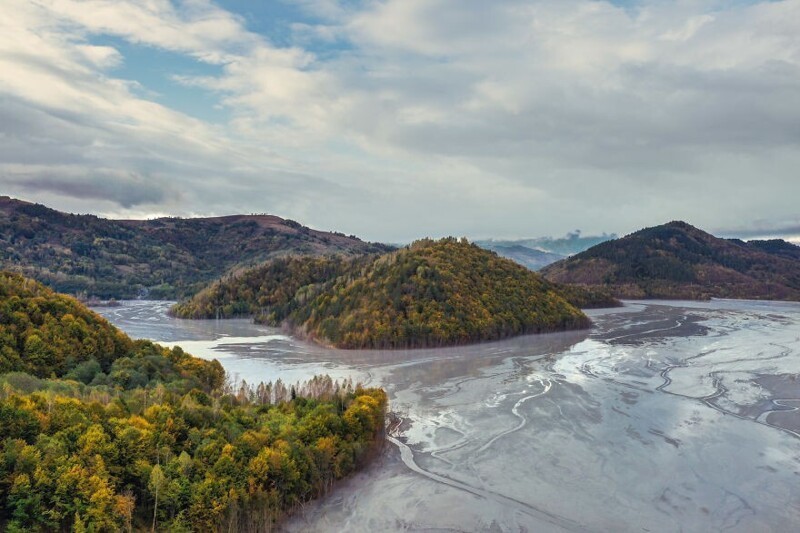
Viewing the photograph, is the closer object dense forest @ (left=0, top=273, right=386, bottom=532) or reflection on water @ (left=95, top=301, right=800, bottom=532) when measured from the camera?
dense forest @ (left=0, top=273, right=386, bottom=532)

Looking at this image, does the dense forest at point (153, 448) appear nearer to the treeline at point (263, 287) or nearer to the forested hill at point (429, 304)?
the forested hill at point (429, 304)

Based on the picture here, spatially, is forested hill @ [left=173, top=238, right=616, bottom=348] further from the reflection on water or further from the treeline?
the treeline

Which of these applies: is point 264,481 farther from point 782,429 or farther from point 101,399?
point 782,429

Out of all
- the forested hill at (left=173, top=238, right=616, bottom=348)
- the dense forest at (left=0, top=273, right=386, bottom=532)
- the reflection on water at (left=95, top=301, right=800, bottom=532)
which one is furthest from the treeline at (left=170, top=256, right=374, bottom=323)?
the dense forest at (left=0, top=273, right=386, bottom=532)

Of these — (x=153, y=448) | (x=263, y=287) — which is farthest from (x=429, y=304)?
(x=263, y=287)

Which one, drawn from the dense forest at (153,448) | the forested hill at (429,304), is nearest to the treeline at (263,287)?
the forested hill at (429,304)

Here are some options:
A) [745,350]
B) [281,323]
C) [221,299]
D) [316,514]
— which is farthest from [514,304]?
[221,299]
